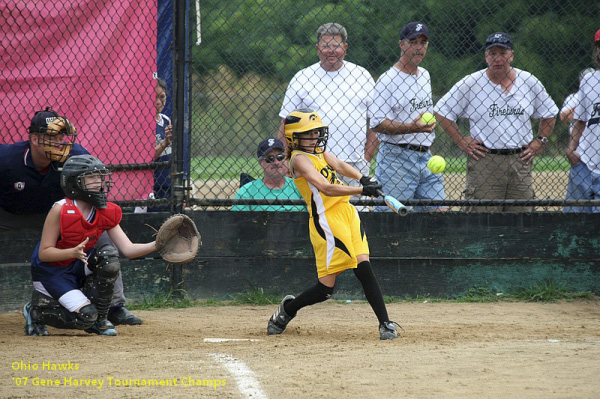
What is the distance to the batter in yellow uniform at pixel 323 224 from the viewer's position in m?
5.23

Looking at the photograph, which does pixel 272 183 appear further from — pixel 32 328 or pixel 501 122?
pixel 32 328

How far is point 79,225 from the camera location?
5.32m

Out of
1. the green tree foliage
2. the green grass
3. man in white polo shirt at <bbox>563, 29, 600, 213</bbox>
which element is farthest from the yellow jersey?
the green tree foliage

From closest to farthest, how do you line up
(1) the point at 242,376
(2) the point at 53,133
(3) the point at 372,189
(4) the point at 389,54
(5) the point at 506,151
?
(1) the point at 242,376, (3) the point at 372,189, (2) the point at 53,133, (5) the point at 506,151, (4) the point at 389,54

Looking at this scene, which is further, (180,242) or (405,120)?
(405,120)

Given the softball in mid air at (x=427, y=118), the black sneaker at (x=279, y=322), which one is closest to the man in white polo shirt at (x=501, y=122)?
the softball in mid air at (x=427, y=118)

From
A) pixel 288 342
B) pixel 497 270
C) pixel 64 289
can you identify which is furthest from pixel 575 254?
pixel 64 289

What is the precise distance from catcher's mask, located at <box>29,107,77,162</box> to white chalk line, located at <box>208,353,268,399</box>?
1.94 meters

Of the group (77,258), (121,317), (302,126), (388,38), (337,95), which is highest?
(388,38)

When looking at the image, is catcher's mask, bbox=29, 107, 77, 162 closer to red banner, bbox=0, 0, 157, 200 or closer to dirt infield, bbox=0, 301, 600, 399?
red banner, bbox=0, 0, 157, 200

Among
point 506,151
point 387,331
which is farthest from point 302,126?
point 506,151

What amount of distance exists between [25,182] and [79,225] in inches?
26.7

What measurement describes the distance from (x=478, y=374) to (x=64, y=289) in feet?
9.17

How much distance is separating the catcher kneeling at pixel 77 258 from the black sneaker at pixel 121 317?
0.89 feet
